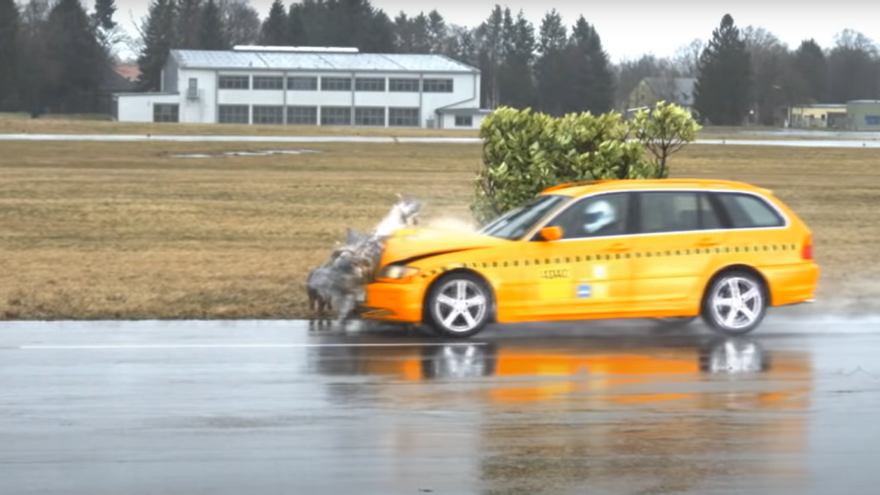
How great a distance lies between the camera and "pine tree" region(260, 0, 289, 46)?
13500 cm

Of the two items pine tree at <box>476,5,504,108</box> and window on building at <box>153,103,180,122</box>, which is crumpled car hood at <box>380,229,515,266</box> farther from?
pine tree at <box>476,5,504,108</box>

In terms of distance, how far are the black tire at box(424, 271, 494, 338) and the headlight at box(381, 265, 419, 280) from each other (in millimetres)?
241

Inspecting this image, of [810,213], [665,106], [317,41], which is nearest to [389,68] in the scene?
[317,41]

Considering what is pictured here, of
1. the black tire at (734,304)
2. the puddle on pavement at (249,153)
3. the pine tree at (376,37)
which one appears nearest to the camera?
the black tire at (734,304)

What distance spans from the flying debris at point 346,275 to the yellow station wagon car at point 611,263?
224mm

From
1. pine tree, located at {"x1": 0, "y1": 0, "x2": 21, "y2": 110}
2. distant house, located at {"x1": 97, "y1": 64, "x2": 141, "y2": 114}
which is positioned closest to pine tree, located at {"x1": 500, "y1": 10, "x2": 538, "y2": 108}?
distant house, located at {"x1": 97, "y1": 64, "x2": 141, "y2": 114}

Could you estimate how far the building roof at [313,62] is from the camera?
10694 cm

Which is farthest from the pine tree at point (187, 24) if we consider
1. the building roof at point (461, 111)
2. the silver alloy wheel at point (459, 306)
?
the silver alloy wheel at point (459, 306)

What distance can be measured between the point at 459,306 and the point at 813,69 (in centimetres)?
11725

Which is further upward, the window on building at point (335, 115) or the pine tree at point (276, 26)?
the pine tree at point (276, 26)

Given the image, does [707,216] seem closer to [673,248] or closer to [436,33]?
[673,248]

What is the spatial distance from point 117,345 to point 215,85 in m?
94.9

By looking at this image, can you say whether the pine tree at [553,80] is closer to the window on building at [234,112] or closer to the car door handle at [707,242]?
the window on building at [234,112]

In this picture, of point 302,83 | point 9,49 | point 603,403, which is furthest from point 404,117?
point 603,403
